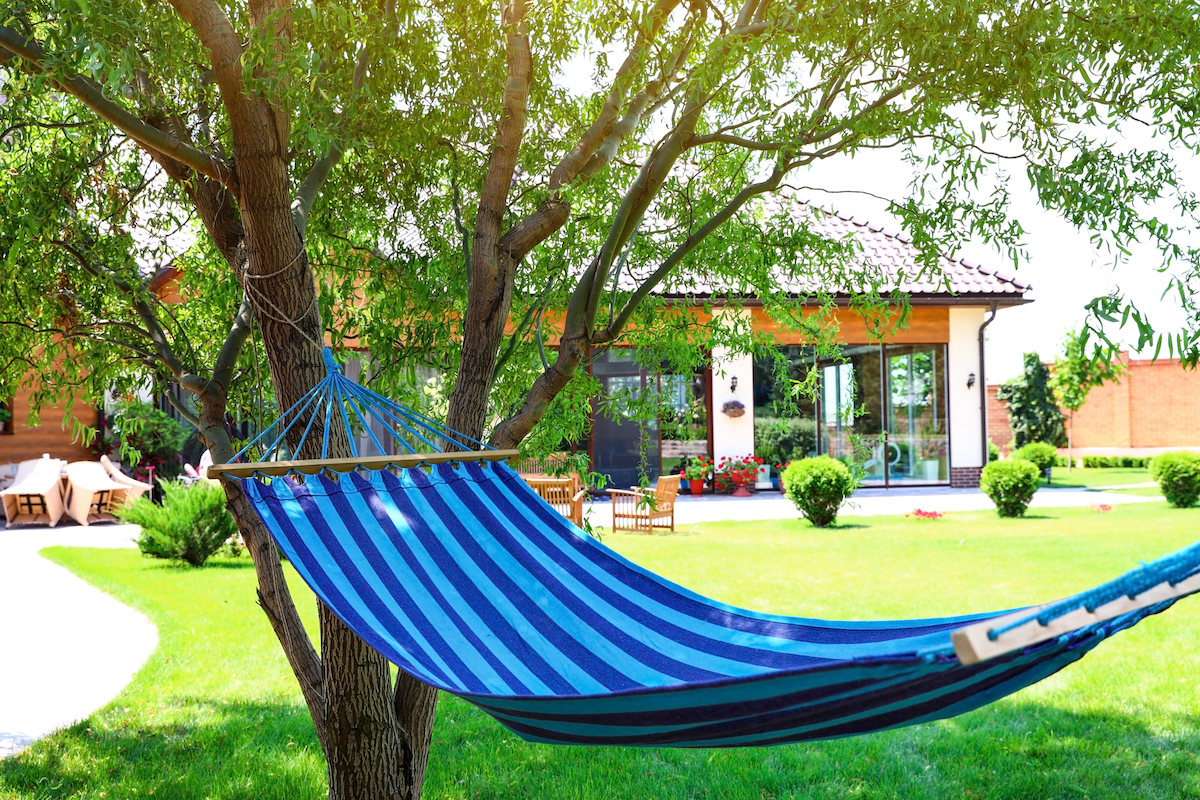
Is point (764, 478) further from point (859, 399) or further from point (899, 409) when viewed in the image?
point (899, 409)

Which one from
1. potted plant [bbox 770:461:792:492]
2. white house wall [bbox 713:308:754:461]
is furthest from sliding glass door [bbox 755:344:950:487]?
potted plant [bbox 770:461:792:492]

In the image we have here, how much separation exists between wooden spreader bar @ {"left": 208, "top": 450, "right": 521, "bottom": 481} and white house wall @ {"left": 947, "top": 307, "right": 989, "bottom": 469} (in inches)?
445

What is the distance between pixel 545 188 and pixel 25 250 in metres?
1.64

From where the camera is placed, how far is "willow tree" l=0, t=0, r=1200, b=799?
7.48ft

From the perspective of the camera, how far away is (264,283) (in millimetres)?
2406

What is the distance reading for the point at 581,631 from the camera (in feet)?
6.81

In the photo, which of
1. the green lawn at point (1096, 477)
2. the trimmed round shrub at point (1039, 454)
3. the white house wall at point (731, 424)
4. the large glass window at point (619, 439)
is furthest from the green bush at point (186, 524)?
the green lawn at point (1096, 477)

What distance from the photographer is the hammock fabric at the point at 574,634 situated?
53.3 inches

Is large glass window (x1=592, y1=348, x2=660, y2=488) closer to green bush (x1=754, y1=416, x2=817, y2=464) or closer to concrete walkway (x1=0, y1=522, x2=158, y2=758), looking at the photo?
green bush (x1=754, y1=416, x2=817, y2=464)

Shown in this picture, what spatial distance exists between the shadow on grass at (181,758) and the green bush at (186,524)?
3.36 m

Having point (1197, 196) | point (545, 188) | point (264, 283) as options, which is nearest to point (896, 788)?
point (1197, 196)

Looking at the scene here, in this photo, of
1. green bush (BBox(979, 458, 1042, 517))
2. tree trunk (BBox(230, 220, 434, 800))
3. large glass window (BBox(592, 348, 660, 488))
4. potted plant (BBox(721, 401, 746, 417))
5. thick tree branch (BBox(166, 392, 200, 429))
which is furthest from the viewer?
large glass window (BBox(592, 348, 660, 488))

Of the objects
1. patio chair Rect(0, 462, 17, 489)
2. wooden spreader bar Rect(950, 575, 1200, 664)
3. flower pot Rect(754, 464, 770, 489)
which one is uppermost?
wooden spreader bar Rect(950, 575, 1200, 664)

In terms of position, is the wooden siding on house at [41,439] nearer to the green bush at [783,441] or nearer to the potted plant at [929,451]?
the green bush at [783,441]
